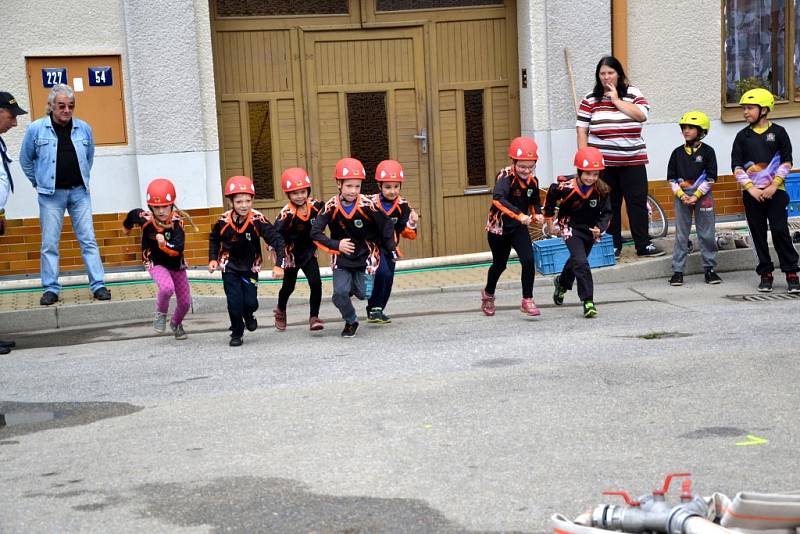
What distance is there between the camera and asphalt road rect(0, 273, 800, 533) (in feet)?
18.6

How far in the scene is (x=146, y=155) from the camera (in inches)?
498

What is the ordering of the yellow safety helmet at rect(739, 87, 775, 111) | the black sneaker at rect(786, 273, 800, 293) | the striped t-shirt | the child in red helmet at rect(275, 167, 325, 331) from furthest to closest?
the striped t-shirt, the yellow safety helmet at rect(739, 87, 775, 111), the black sneaker at rect(786, 273, 800, 293), the child in red helmet at rect(275, 167, 325, 331)

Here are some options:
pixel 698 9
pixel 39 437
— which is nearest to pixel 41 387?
pixel 39 437

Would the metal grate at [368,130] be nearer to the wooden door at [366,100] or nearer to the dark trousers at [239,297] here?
the wooden door at [366,100]

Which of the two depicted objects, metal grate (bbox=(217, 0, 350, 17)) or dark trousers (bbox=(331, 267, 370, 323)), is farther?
metal grate (bbox=(217, 0, 350, 17))

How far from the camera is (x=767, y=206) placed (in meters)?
11.4

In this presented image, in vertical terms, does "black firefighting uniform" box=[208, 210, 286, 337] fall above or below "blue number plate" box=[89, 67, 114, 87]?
below

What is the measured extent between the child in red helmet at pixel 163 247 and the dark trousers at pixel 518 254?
268 cm

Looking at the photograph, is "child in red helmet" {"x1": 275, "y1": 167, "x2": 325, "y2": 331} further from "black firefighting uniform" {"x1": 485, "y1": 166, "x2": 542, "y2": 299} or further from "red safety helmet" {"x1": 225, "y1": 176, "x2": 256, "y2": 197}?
"black firefighting uniform" {"x1": 485, "y1": 166, "x2": 542, "y2": 299}

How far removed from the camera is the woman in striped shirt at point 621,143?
1226cm

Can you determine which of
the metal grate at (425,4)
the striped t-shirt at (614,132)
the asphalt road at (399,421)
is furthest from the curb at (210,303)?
the metal grate at (425,4)

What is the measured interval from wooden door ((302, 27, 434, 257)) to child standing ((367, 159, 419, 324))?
10.7ft

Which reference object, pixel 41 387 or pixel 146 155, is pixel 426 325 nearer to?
pixel 41 387

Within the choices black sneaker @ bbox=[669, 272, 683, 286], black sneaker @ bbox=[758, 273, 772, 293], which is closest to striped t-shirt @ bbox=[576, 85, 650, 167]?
black sneaker @ bbox=[669, 272, 683, 286]
